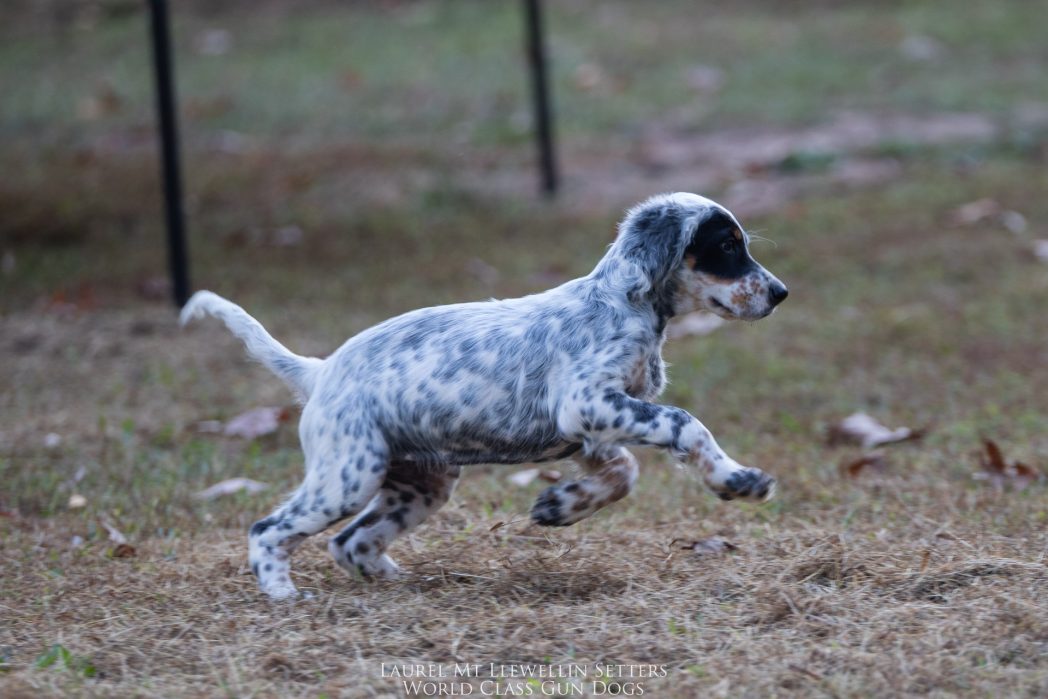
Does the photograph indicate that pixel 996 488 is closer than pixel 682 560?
No

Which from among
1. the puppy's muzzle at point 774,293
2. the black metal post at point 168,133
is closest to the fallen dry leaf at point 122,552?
the puppy's muzzle at point 774,293

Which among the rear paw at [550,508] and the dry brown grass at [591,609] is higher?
the rear paw at [550,508]

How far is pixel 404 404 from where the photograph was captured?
3955mm

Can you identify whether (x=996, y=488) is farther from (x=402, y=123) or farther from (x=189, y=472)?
(x=402, y=123)

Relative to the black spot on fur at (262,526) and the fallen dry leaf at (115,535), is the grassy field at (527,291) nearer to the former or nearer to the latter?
the fallen dry leaf at (115,535)

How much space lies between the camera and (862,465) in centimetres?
533

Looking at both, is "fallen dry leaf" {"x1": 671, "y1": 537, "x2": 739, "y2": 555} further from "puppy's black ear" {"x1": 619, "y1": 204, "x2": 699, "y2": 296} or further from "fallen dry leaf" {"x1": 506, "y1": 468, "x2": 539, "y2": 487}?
"fallen dry leaf" {"x1": 506, "y1": 468, "x2": 539, "y2": 487}

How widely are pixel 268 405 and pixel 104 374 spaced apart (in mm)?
1052

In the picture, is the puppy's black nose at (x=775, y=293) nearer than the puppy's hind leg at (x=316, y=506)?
No

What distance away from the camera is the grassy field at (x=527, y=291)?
3.56 meters

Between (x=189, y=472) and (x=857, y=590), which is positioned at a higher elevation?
(x=857, y=590)

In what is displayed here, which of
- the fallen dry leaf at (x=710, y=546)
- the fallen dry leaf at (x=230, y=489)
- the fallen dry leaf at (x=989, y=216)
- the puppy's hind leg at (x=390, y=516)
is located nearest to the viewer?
the puppy's hind leg at (x=390, y=516)

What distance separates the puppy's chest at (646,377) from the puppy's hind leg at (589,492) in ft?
0.62

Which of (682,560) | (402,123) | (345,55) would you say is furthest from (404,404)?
(345,55)
